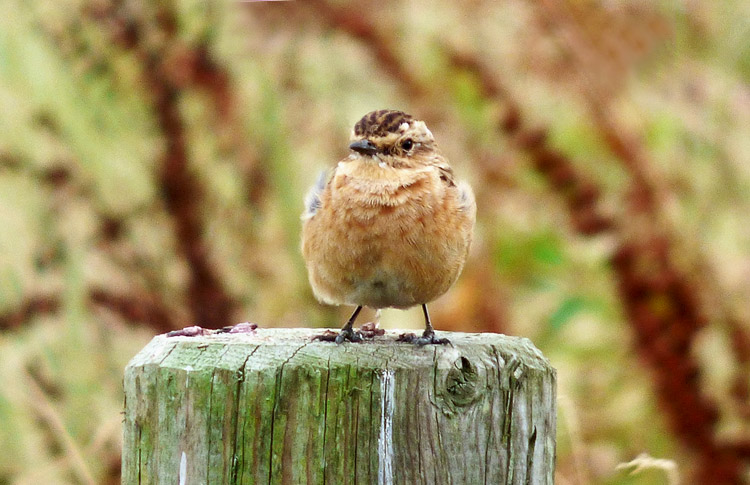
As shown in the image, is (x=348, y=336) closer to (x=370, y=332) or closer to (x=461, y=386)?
(x=370, y=332)

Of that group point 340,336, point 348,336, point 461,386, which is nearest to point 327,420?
point 461,386

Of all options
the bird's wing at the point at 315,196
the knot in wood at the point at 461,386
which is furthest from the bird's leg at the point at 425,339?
the bird's wing at the point at 315,196

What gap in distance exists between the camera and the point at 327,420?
7.63 feet

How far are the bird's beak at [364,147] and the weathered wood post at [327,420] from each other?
163cm

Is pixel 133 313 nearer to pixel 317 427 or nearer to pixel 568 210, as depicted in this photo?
pixel 568 210

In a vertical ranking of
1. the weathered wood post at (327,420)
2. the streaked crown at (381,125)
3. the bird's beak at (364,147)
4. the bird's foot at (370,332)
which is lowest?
the weathered wood post at (327,420)

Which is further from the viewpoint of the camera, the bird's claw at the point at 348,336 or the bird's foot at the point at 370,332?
the bird's foot at the point at 370,332

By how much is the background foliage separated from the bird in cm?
172

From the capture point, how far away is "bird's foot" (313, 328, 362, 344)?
2.90 m

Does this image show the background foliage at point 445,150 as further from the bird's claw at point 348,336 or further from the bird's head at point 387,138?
the bird's claw at point 348,336

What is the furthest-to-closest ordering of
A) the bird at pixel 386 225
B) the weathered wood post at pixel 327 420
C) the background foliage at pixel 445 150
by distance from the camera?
the background foliage at pixel 445 150
the bird at pixel 386 225
the weathered wood post at pixel 327 420

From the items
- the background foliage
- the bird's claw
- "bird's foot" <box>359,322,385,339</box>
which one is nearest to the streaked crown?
"bird's foot" <box>359,322,385,339</box>

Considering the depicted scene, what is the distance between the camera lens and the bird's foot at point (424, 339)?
2.90 m

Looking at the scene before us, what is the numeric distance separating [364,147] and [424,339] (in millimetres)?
1227
